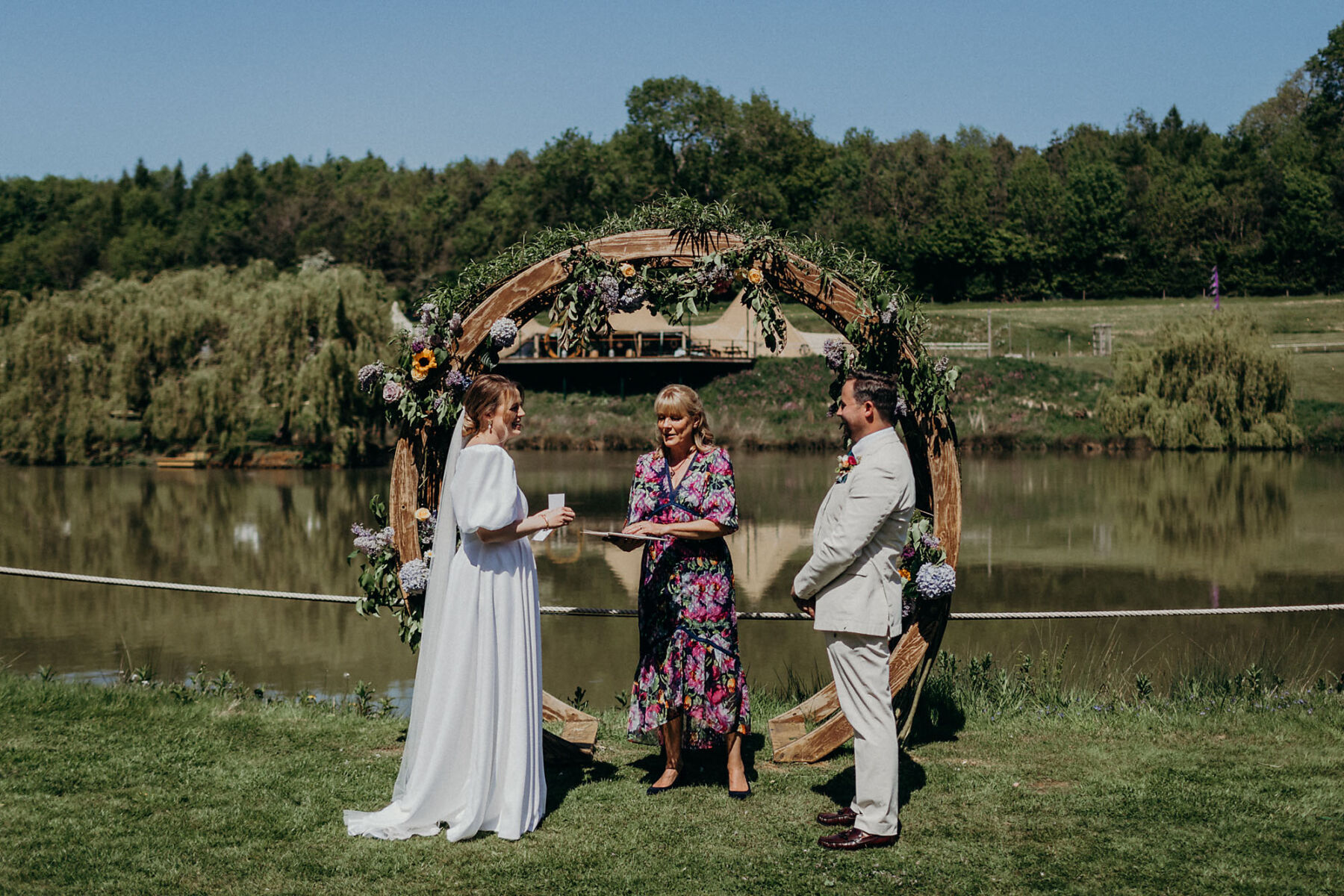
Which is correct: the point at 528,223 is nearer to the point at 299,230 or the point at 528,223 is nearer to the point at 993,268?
the point at 299,230

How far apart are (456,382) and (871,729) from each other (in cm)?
286

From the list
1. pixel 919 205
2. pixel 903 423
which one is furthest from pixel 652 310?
pixel 919 205

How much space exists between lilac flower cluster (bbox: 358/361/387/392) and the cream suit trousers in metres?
3.02

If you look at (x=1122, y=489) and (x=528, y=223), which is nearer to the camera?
(x=1122, y=489)

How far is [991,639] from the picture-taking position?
1138 cm

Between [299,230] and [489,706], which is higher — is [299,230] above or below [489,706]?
above

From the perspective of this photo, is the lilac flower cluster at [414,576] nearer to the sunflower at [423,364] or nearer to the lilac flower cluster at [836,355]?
the sunflower at [423,364]

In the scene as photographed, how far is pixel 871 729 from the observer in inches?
176

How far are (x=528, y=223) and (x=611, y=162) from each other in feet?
21.6

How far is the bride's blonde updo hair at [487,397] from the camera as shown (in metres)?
4.72

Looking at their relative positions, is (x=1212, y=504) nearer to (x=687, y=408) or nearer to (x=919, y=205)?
(x=687, y=408)

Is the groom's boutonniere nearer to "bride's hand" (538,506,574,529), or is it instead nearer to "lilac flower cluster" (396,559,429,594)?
"bride's hand" (538,506,574,529)

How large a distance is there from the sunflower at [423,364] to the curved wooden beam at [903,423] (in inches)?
6.4

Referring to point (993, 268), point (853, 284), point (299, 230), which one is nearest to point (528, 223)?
point (299, 230)
